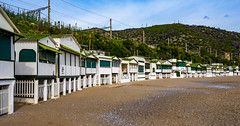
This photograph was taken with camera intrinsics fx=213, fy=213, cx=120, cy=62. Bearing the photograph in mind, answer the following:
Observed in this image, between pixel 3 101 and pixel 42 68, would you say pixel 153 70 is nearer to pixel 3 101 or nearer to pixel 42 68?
pixel 42 68

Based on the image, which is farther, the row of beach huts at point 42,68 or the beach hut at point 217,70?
the beach hut at point 217,70

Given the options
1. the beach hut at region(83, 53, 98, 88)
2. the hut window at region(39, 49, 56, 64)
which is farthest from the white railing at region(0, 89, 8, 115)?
the beach hut at region(83, 53, 98, 88)

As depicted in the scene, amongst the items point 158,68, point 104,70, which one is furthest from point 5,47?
point 158,68

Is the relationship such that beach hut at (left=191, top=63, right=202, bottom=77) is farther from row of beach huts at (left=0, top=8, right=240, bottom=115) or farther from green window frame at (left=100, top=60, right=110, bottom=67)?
green window frame at (left=100, top=60, right=110, bottom=67)

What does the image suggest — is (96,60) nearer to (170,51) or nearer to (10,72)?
(10,72)

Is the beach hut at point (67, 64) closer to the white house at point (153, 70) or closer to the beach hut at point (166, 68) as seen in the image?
the white house at point (153, 70)

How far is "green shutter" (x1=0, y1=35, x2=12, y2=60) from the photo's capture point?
1265cm

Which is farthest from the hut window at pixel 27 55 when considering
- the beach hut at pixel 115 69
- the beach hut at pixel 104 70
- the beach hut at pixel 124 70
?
the beach hut at pixel 124 70

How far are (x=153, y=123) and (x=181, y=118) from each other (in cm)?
235

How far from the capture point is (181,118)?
13.6 meters

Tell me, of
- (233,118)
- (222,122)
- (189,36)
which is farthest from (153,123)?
(189,36)

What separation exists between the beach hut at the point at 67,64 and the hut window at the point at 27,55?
5153mm

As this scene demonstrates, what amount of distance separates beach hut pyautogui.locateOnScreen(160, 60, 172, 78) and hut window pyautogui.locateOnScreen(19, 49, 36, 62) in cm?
6426

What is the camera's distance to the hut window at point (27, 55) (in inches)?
678
